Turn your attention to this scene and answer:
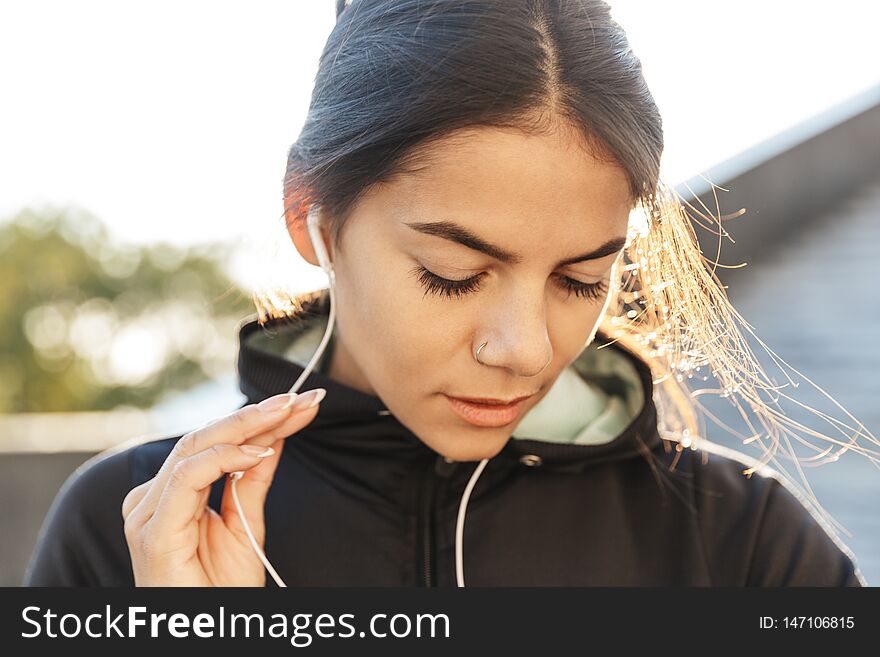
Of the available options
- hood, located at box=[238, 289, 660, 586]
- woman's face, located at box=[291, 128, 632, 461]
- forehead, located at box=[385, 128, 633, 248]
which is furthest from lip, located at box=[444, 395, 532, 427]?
forehead, located at box=[385, 128, 633, 248]

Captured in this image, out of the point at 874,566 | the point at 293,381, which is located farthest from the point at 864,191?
the point at 293,381

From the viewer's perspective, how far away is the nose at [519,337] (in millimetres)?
1149

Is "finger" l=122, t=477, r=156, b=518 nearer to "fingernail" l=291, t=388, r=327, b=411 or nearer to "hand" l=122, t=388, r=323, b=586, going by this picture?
"hand" l=122, t=388, r=323, b=586

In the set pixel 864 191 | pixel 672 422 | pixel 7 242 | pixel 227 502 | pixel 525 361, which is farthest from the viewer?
pixel 7 242

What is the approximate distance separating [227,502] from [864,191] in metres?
3.22

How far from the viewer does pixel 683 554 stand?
1398 millimetres

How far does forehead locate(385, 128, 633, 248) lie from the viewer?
1128 mm

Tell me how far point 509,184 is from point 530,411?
458mm

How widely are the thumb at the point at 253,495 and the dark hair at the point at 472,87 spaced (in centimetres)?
32

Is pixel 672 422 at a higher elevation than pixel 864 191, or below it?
below

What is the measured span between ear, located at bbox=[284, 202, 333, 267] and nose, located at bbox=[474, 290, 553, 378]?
0.28 meters

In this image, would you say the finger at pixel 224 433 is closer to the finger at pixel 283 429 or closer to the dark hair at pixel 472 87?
the finger at pixel 283 429

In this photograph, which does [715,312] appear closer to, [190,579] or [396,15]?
[396,15]

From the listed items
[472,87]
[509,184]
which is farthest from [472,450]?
[472,87]
